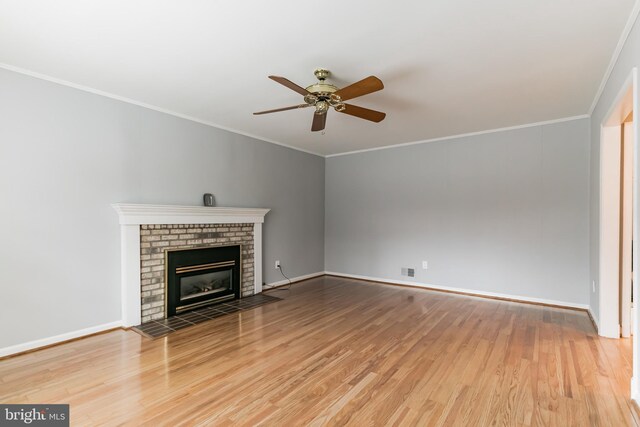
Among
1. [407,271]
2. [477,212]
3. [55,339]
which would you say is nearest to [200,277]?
[55,339]

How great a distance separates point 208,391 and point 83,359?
1299mm

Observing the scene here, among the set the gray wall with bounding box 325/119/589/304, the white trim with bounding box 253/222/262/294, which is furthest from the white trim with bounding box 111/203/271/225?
the gray wall with bounding box 325/119/589/304

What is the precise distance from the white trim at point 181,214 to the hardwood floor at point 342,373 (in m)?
1.19

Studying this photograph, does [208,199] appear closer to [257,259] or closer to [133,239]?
[133,239]

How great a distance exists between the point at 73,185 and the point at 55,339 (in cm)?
142

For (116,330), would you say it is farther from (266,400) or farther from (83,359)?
(266,400)

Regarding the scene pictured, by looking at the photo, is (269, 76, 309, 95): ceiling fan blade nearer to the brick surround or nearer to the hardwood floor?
the hardwood floor

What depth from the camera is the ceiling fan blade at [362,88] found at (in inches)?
89.0

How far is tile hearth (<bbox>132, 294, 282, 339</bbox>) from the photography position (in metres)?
3.23

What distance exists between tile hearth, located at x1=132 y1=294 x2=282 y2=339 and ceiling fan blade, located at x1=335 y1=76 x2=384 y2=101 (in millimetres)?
2809

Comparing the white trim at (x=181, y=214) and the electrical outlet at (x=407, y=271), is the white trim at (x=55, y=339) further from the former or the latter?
the electrical outlet at (x=407, y=271)

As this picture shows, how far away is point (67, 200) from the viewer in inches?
117

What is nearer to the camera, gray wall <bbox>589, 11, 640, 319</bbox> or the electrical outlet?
gray wall <bbox>589, 11, 640, 319</bbox>

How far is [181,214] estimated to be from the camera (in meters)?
3.74
